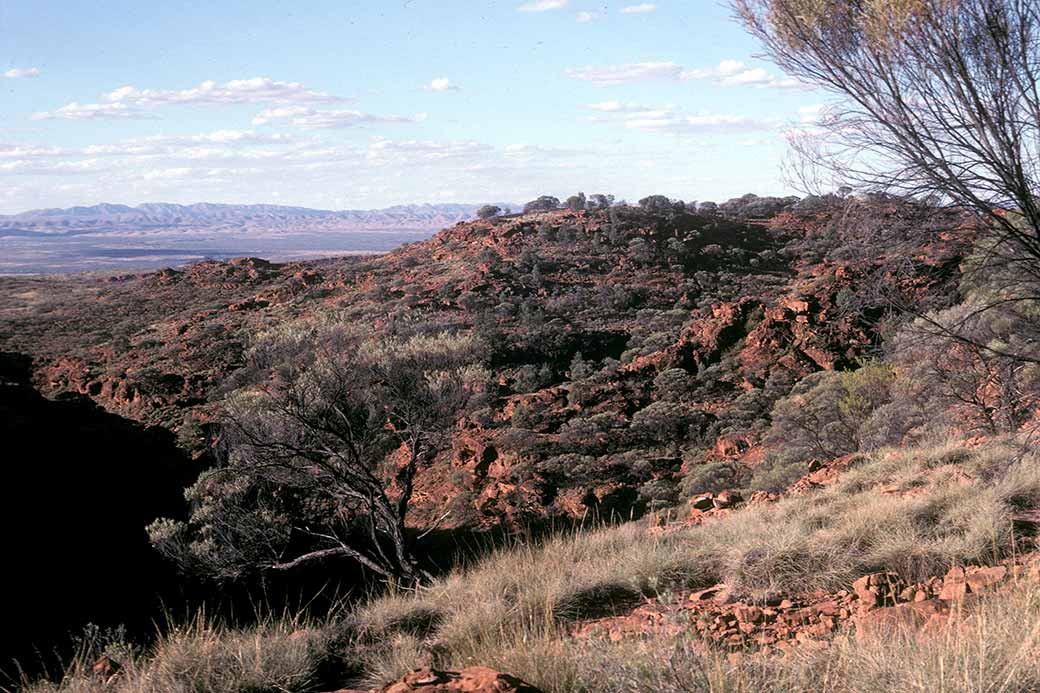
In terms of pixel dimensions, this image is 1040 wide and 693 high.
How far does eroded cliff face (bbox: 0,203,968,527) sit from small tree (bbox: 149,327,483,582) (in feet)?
12.3

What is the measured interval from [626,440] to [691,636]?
13.2 metres

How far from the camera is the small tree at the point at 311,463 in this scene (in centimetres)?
918

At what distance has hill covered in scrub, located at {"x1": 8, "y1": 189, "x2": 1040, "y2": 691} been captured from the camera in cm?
393

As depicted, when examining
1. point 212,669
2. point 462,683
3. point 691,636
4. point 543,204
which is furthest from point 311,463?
point 543,204

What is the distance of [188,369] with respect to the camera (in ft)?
78.0

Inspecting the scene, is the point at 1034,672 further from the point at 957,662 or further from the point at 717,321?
the point at 717,321

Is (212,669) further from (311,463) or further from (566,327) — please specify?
(566,327)

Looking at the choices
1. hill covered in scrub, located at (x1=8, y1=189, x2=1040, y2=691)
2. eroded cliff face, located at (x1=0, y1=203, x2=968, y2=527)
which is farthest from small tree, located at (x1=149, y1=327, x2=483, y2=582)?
eroded cliff face, located at (x1=0, y1=203, x2=968, y2=527)

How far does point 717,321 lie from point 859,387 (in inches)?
245

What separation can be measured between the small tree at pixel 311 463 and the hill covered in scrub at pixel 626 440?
89 mm

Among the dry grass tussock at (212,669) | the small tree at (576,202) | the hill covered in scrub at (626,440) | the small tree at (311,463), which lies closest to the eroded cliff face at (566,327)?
the hill covered in scrub at (626,440)

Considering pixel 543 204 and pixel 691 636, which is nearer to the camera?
pixel 691 636

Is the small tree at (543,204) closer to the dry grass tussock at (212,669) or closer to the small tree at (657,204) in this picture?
the small tree at (657,204)

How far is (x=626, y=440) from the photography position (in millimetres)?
16359
